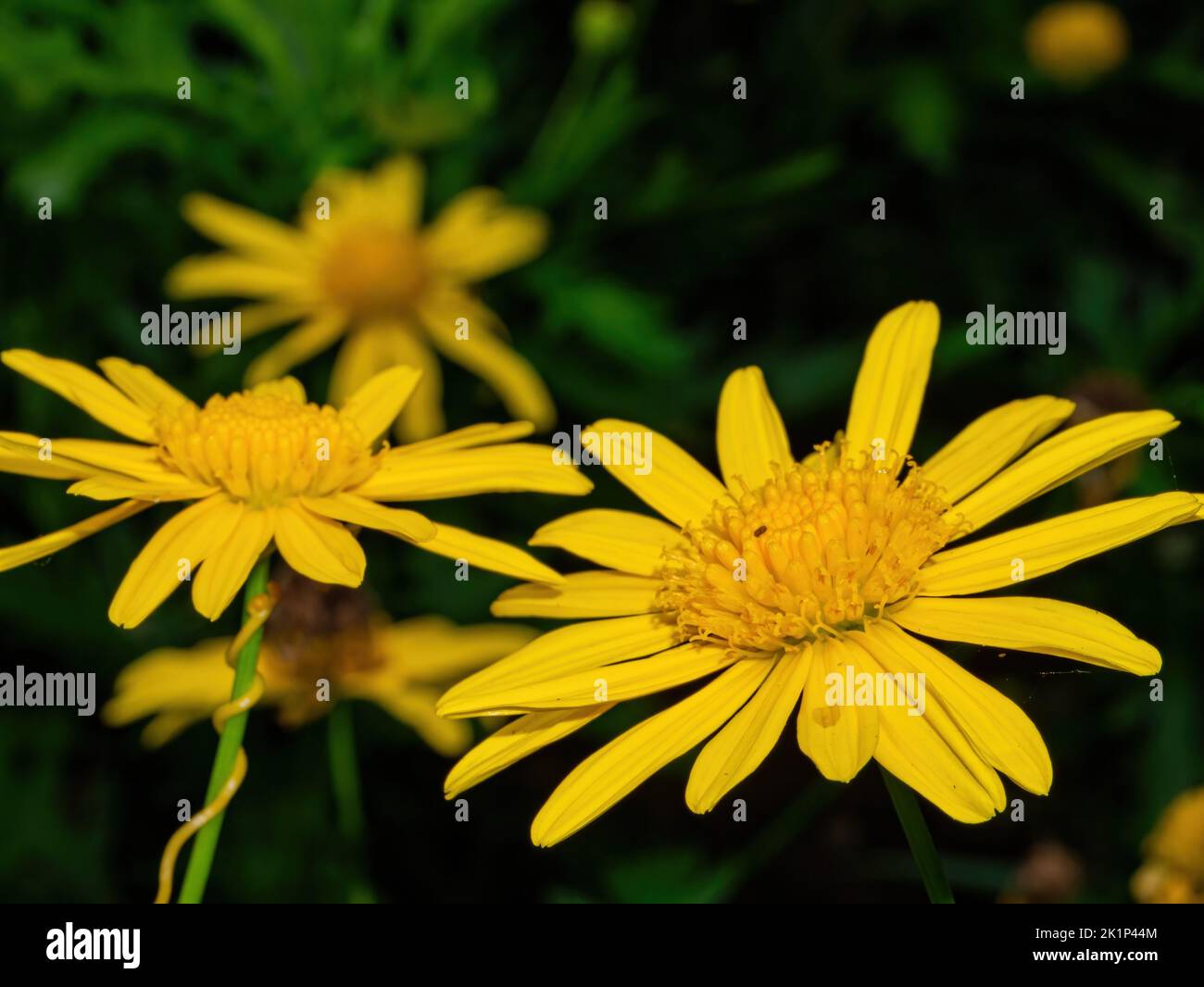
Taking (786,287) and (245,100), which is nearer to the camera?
(245,100)

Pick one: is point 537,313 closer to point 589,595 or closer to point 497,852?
point 497,852

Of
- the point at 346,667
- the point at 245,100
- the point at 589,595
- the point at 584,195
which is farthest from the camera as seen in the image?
the point at 584,195

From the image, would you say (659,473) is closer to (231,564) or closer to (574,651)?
(574,651)

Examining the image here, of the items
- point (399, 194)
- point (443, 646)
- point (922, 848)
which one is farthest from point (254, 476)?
point (399, 194)

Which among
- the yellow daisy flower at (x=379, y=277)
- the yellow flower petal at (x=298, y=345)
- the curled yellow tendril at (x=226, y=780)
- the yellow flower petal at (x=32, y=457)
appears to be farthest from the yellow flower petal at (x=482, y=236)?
the curled yellow tendril at (x=226, y=780)

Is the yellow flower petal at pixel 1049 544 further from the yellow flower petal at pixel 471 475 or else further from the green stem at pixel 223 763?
the green stem at pixel 223 763

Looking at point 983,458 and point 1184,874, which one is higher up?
point 983,458

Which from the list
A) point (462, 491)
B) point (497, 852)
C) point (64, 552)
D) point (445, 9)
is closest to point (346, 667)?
point (497, 852)

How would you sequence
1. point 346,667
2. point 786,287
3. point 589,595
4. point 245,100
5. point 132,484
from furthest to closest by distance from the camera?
1. point 786,287
2. point 245,100
3. point 346,667
4. point 589,595
5. point 132,484
